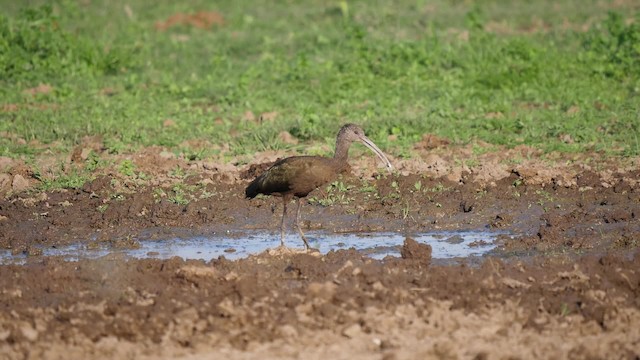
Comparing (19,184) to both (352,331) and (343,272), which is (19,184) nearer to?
(343,272)

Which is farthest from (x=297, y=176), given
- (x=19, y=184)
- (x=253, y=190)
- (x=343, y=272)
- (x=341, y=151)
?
(x=19, y=184)

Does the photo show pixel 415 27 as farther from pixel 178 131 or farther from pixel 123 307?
pixel 123 307

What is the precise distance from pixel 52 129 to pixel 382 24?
25.4 feet

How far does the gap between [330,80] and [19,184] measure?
547cm

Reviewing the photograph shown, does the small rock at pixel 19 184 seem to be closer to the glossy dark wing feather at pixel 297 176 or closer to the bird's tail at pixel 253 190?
the bird's tail at pixel 253 190

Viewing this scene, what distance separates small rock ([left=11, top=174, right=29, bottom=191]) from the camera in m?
11.8

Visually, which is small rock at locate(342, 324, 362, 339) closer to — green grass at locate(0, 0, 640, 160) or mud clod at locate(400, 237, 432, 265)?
mud clod at locate(400, 237, 432, 265)

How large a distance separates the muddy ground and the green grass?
115 centimetres

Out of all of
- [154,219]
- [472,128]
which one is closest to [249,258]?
[154,219]

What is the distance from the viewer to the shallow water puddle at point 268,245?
9742 millimetres

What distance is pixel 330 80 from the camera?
15.9 meters

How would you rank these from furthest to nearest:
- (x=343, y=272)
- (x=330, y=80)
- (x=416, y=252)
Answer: (x=330, y=80) → (x=416, y=252) → (x=343, y=272)

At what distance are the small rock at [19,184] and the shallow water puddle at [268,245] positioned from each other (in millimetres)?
1952

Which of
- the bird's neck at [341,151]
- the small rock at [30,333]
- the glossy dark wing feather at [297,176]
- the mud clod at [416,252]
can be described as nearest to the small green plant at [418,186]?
the bird's neck at [341,151]
